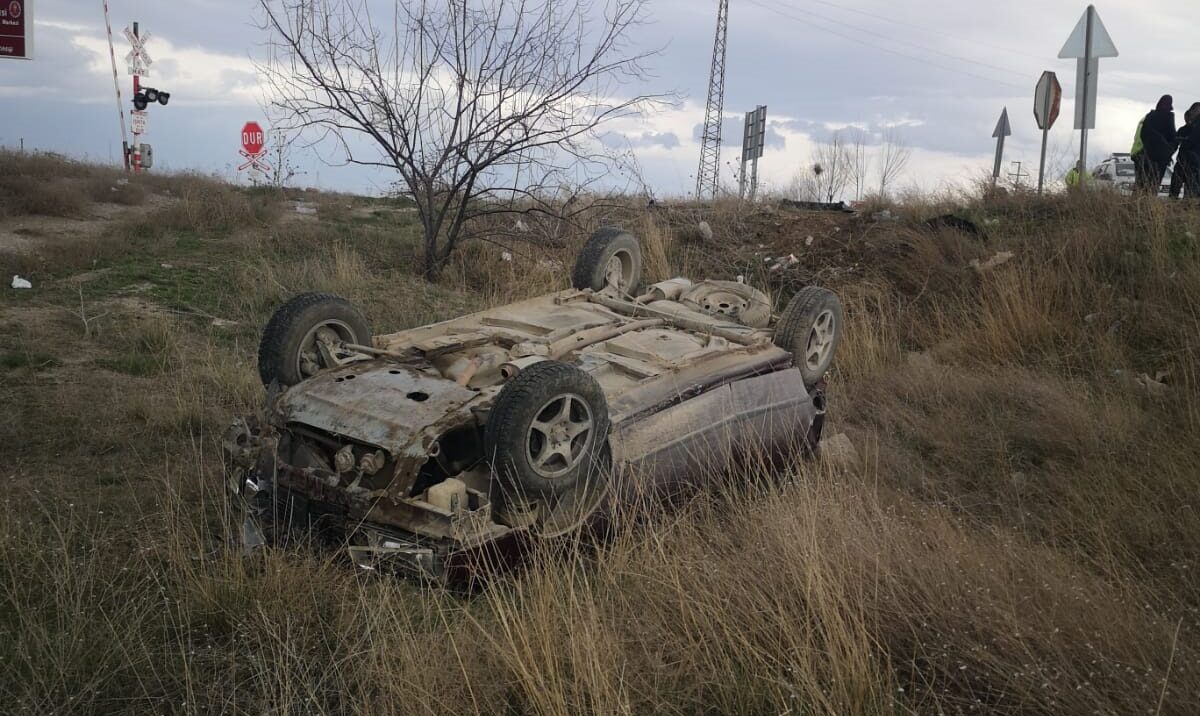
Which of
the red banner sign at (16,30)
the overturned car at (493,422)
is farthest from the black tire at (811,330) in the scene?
the red banner sign at (16,30)

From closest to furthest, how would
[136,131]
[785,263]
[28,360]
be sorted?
1. [28,360]
2. [785,263]
3. [136,131]

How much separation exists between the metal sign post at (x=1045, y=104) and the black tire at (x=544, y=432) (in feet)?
32.0

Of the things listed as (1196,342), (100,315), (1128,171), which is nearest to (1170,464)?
(1196,342)

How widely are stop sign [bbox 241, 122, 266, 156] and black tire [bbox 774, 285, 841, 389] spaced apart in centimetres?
1732

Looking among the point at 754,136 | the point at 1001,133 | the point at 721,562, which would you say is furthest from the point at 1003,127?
the point at 721,562

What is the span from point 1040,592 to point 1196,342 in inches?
191

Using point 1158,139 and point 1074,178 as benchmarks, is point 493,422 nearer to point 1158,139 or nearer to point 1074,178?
point 1074,178

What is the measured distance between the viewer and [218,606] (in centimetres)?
364

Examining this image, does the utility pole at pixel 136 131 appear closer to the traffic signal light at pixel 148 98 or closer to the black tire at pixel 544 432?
the traffic signal light at pixel 148 98

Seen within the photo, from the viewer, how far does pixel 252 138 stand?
20.1 metres

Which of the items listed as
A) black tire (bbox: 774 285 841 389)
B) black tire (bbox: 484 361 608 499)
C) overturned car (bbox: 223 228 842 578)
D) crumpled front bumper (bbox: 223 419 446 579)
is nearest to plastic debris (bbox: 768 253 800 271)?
black tire (bbox: 774 285 841 389)

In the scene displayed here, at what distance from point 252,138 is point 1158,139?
17695 millimetres

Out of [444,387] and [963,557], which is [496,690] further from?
[963,557]

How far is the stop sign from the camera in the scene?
2005cm
